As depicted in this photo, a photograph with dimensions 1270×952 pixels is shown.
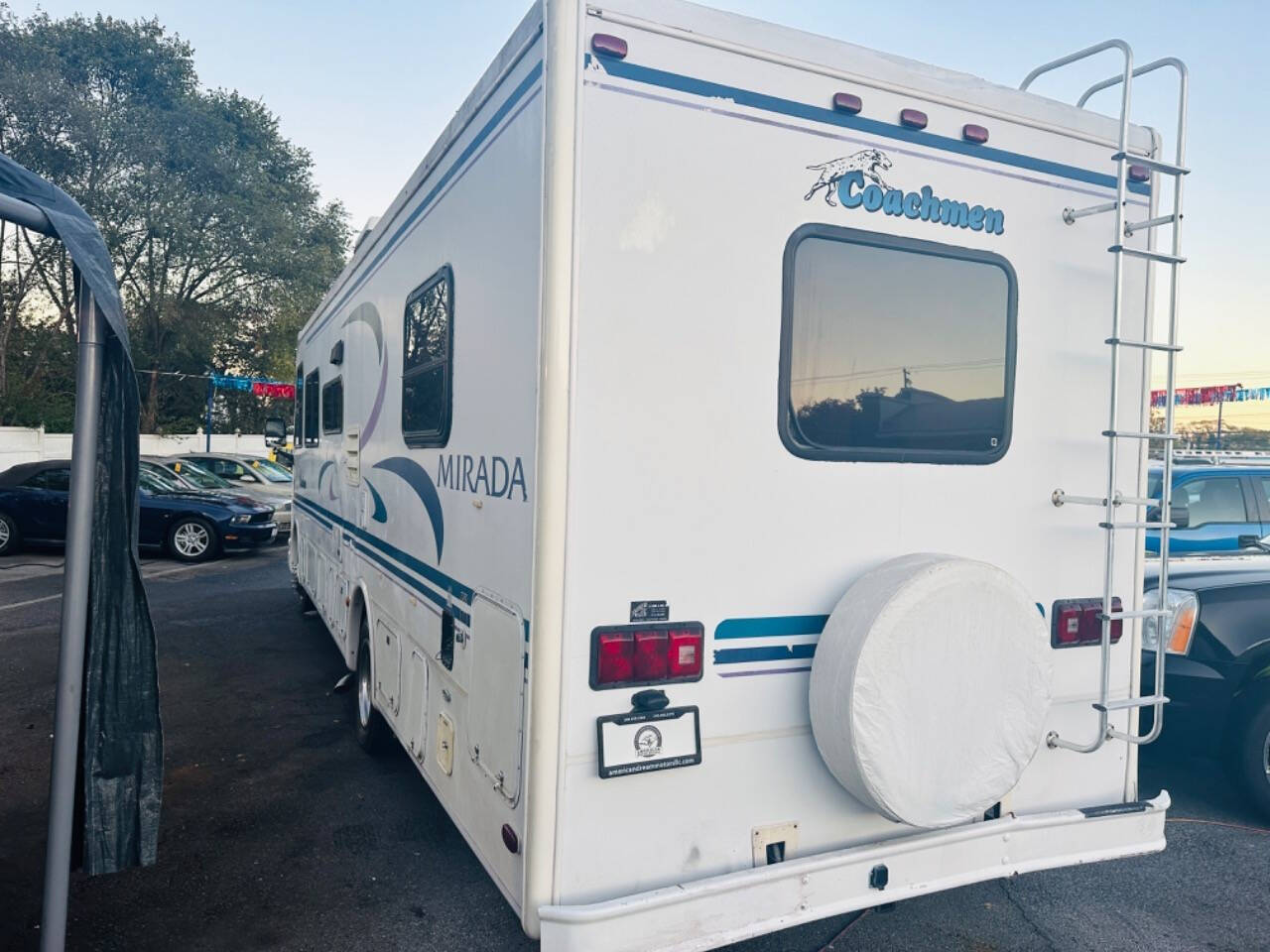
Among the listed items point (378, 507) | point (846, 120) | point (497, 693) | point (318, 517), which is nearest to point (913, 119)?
point (846, 120)

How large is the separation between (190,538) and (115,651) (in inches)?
430

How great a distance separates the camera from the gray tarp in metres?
2.50

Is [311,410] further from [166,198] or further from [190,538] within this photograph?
[166,198]

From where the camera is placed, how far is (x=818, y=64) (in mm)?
2709

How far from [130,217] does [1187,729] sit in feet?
84.6

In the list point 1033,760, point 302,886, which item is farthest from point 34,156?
point 1033,760

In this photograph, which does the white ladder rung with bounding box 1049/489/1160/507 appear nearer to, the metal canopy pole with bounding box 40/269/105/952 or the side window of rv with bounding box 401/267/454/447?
the side window of rv with bounding box 401/267/454/447

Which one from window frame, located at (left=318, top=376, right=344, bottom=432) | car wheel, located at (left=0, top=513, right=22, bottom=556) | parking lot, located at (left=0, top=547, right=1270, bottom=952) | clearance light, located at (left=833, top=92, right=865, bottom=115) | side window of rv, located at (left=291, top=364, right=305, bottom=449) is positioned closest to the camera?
clearance light, located at (left=833, top=92, right=865, bottom=115)

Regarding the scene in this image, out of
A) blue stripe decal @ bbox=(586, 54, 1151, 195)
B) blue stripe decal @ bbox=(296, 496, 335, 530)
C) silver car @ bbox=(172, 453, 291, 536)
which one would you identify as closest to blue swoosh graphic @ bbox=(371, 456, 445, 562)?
blue stripe decal @ bbox=(586, 54, 1151, 195)

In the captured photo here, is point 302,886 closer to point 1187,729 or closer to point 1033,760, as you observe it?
point 1033,760

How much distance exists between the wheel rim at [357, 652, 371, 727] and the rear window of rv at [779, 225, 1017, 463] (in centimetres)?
311

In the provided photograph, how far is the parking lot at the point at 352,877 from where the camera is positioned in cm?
330

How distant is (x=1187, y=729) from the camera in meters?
4.34

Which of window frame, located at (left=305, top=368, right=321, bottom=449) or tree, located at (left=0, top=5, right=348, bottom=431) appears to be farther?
tree, located at (left=0, top=5, right=348, bottom=431)
